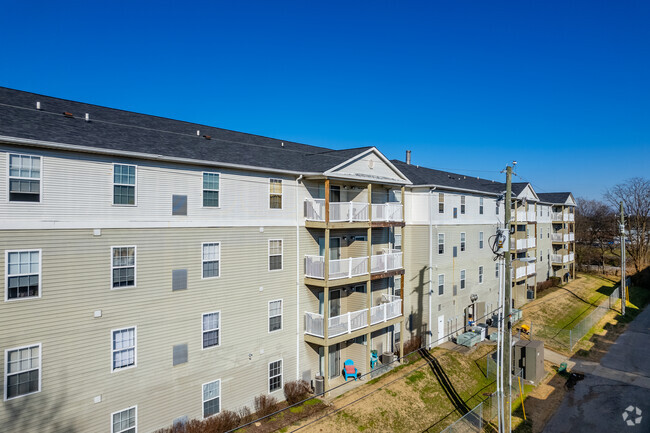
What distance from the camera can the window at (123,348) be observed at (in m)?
13.5

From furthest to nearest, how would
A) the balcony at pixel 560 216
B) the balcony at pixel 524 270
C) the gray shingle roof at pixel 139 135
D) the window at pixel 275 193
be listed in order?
the balcony at pixel 560 216 < the balcony at pixel 524 270 < the window at pixel 275 193 < the gray shingle roof at pixel 139 135

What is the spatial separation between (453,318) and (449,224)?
6.97 meters

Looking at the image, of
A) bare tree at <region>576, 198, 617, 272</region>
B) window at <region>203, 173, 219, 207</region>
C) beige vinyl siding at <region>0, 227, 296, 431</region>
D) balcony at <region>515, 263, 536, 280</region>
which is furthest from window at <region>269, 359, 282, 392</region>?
bare tree at <region>576, 198, 617, 272</region>

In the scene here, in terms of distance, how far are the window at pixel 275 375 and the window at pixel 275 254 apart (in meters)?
4.43

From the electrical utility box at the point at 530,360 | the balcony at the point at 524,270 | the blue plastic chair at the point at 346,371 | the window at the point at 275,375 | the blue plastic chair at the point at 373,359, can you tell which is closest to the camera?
the window at the point at 275,375

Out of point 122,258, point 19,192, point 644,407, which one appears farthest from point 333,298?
point 644,407

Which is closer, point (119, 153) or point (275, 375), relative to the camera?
point (119, 153)

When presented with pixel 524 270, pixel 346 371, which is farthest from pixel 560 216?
pixel 346 371

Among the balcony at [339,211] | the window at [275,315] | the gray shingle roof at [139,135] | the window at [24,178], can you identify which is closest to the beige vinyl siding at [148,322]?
the window at [275,315]

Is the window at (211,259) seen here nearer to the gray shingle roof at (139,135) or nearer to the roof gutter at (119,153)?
the roof gutter at (119,153)

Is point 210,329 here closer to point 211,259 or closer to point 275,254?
point 211,259

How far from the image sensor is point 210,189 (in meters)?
16.0

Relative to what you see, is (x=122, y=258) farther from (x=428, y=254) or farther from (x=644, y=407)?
(x=644, y=407)

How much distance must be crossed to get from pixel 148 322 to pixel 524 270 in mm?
35531
